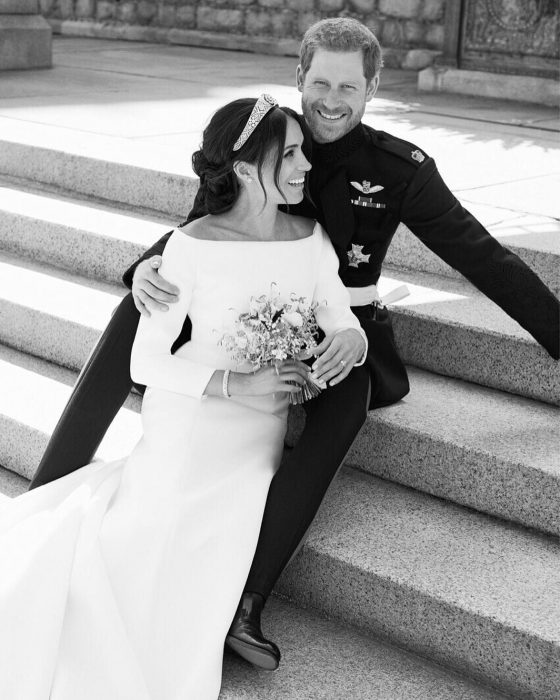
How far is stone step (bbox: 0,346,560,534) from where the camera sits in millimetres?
2793

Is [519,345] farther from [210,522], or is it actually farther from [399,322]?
[210,522]

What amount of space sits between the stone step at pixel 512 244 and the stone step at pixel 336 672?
1372 mm

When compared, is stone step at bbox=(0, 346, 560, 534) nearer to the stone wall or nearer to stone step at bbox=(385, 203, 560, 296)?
stone step at bbox=(385, 203, 560, 296)

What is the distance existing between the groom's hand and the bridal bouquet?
1.3 inches

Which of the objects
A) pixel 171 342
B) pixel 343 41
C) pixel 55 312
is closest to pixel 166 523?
pixel 171 342

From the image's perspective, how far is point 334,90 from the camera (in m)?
2.86

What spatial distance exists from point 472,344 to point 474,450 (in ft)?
1.66

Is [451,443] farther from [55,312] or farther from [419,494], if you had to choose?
[55,312]

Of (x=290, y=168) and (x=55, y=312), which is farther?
(x=55, y=312)

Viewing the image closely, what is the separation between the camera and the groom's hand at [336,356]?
8.87 feet

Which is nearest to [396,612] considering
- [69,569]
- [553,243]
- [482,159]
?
[69,569]

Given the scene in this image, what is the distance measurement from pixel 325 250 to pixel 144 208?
1763 millimetres

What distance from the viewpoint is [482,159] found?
5008 mm

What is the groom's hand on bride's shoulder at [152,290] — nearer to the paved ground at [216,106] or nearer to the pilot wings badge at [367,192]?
the pilot wings badge at [367,192]
